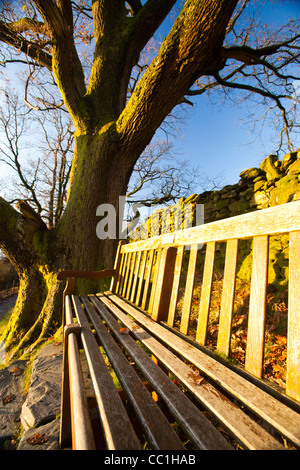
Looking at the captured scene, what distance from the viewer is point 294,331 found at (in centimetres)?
80

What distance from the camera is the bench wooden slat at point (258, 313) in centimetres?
93

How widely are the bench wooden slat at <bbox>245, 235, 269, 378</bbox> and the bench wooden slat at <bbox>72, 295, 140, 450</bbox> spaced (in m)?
0.60

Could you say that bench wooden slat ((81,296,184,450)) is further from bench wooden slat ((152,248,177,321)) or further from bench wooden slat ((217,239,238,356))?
bench wooden slat ((152,248,177,321))

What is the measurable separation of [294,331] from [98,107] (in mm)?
5012

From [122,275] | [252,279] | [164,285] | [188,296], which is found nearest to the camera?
[252,279]

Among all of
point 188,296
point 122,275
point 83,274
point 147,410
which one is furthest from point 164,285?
point 83,274

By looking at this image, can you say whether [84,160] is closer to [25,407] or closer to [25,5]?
[25,5]

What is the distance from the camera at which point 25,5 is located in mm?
4035

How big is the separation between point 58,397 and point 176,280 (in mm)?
1413

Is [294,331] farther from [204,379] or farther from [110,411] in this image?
[110,411]

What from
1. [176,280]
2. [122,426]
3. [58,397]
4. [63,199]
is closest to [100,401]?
[122,426]

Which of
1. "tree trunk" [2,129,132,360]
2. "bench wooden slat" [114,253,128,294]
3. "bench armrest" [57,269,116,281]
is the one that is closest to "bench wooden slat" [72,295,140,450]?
"bench armrest" [57,269,116,281]

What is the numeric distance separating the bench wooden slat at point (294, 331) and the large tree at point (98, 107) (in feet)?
9.68

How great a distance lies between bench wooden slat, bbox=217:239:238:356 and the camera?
110cm
